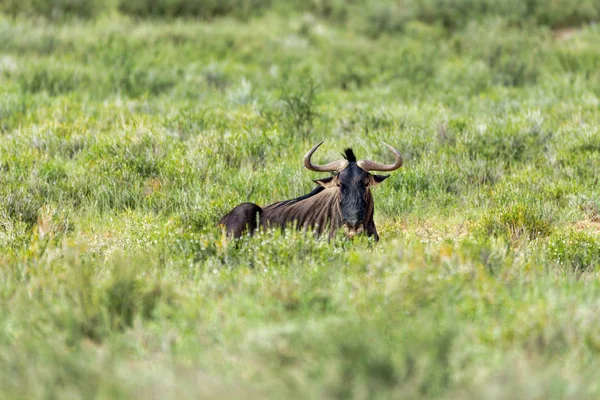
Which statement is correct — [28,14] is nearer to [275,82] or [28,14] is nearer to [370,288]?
[275,82]

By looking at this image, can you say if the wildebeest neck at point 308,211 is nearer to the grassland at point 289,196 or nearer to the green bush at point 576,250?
the grassland at point 289,196

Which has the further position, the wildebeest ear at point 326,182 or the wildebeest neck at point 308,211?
the wildebeest neck at point 308,211

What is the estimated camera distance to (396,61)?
1816 cm

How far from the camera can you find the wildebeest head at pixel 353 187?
24.5 feet

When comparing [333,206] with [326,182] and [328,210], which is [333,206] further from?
[326,182]

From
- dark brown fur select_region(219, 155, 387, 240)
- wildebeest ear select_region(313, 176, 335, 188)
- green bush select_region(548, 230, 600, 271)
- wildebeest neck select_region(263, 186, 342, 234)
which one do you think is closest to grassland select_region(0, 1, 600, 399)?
green bush select_region(548, 230, 600, 271)

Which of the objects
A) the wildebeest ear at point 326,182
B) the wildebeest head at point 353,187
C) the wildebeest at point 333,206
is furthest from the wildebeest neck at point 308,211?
the wildebeest head at point 353,187

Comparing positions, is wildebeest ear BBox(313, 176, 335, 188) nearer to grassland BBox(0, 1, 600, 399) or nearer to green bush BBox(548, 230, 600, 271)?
grassland BBox(0, 1, 600, 399)

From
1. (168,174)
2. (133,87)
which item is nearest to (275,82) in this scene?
(133,87)

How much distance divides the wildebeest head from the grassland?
42 centimetres

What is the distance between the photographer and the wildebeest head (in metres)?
7.48

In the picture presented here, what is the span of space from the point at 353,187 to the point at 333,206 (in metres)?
0.48

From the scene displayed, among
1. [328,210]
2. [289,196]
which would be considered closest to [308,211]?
[328,210]

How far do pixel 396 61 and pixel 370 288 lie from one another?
1400cm
